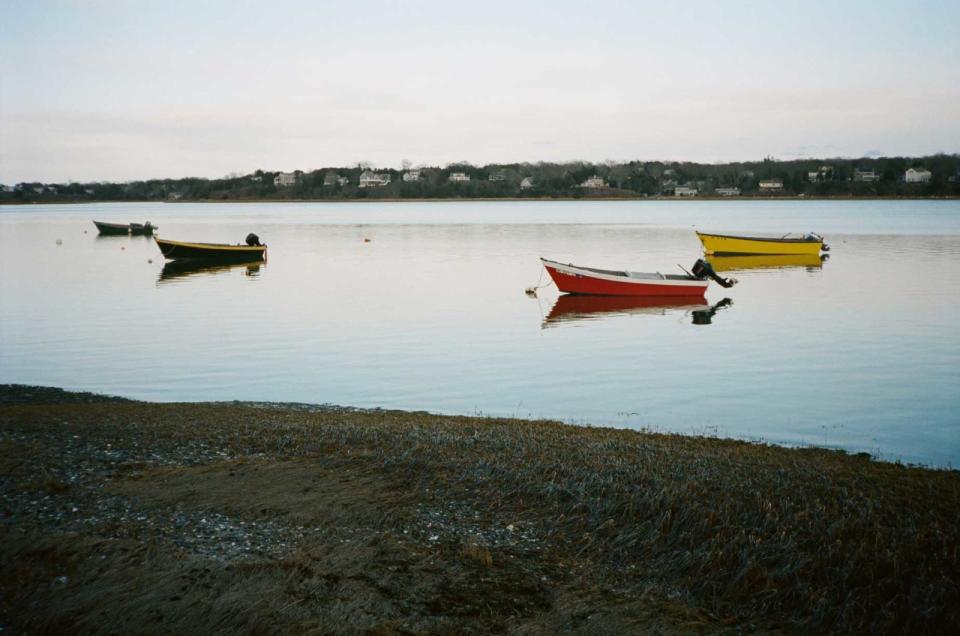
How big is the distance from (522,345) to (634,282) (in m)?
11.6

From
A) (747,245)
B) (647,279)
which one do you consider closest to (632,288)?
(647,279)

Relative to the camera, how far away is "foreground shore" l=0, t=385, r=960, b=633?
6.04 m

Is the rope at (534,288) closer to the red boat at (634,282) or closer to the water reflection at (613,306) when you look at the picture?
the water reflection at (613,306)

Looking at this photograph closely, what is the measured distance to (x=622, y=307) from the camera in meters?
32.5

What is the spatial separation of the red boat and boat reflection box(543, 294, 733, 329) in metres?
0.23

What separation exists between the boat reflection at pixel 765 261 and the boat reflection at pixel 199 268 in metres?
29.8

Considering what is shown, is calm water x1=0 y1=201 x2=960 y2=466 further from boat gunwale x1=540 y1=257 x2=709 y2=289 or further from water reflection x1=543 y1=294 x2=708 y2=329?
boat gunwale x1=540 y1=257 x2=709 y2=289

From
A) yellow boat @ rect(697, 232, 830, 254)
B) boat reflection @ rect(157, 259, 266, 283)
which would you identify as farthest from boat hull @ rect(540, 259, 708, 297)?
yellow boat @ rect(697, 232, 830, 254)

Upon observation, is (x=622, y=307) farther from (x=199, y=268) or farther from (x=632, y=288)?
(x=199, y=268)

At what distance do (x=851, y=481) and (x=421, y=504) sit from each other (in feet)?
15.7

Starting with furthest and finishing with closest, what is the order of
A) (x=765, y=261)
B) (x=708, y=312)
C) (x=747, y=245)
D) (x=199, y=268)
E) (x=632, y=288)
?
(x=747, y=245)
(x=765, y=261)
(x=199, y=268)
(x=632, y=288)
(x=708, y=312)

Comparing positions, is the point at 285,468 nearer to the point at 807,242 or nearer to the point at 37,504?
the point at 37,504

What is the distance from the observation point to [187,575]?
21.2 ft

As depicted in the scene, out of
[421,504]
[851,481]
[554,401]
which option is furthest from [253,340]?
[851,481]
